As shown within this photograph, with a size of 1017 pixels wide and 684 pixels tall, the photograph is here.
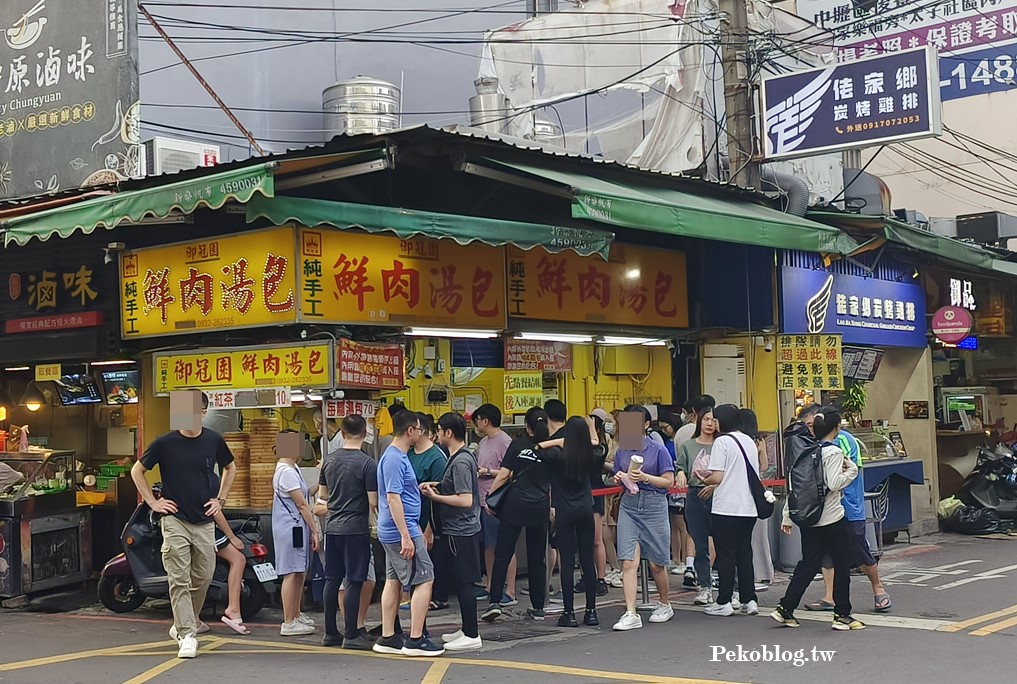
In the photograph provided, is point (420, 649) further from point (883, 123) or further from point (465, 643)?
point (883, 123)

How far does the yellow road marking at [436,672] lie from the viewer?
706 cm

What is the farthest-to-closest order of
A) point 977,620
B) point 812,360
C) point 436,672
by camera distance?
1. point 812,360
2. point 977,620
3. point 436,672

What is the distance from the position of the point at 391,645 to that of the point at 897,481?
29.0 ft

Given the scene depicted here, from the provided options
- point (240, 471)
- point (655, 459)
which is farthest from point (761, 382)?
point (240, 471)

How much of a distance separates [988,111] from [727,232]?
55.5ft

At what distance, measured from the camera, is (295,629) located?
907 cm

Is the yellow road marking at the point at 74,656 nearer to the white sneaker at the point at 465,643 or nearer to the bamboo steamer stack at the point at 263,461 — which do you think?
the bamboo steamer stack at the point at 263,461

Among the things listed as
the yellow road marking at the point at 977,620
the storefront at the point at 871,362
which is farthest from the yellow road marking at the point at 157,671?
the storefront at the point at 871,362

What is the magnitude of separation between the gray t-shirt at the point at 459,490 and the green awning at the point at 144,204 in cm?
244

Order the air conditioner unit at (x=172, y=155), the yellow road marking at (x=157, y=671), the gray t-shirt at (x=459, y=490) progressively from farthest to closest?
1. the air conditioner unit at (x=172, y=155)
2. the gray t-shirt at (x=459, y=490)
3. the yellow road marking at (x=157, y=671)

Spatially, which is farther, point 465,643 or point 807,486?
point 807,486

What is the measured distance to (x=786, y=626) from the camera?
871 cm

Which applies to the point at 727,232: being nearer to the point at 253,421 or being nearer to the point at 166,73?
the point at 253,421

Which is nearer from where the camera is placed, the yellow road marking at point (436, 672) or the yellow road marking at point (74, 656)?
the yellow road marking at point (436, 672)
